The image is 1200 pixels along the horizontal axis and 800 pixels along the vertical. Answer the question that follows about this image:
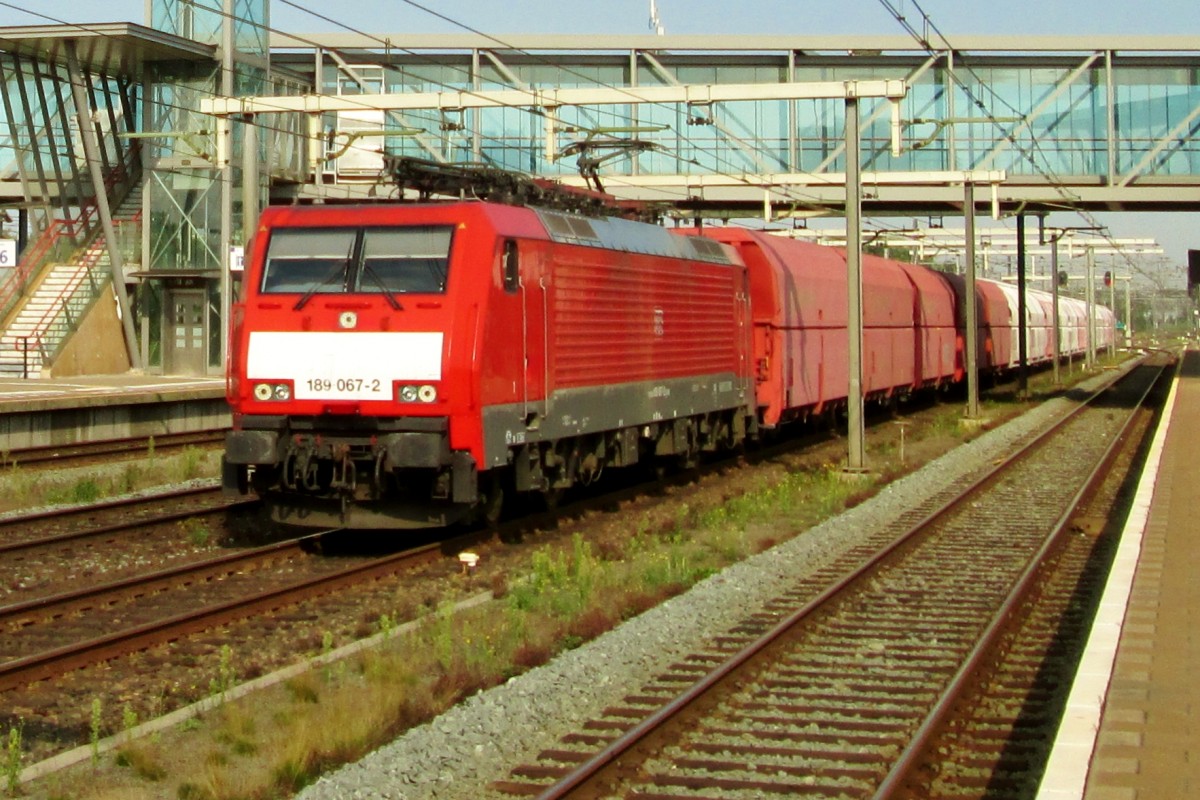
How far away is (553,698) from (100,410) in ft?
59.1

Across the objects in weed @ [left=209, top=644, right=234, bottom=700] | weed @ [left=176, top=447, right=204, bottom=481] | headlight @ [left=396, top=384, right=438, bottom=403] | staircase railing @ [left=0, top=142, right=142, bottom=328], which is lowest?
weed @ [left=209, top=644, right=234, bottom=700]

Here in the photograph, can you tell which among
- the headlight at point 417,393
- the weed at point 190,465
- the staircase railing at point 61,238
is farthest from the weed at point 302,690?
the staircase railing at point 61,238

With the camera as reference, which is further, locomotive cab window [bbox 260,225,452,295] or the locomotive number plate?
locomotive cab window [bbox 260,225,452,295]

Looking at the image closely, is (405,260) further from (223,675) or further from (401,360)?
(223,675)

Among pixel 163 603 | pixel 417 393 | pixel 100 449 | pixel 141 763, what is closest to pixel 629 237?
pixel 417 393

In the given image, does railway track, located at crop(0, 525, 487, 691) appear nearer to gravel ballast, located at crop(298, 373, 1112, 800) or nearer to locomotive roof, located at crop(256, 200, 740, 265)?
gravel ballast, located at crop(298, 373, 1112, 800)

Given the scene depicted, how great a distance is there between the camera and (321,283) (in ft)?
42.8

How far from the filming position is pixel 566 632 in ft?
32.8

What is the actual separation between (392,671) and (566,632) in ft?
4.87

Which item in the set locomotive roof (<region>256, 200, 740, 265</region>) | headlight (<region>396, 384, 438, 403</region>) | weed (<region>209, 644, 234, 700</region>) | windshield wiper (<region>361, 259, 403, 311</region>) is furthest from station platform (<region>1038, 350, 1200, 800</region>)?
windshield wiper (<region>361, 259, 403, 311</region>)

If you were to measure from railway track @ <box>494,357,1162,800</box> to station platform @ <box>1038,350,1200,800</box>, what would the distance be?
Result: 1.85ft

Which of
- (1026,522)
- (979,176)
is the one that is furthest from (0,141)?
(1026,522)

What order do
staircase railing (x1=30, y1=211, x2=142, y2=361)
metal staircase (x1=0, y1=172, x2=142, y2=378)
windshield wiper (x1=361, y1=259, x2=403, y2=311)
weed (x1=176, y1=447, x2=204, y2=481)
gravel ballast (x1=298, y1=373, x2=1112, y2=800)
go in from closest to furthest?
gravel ballast (x1=298, y1=373, x2=1112, y2=800), windshield wiper (x1=361, y1=259, x2=403, y2=311), weed (x1=176, y1=447, x2=204, y2=481), metal staircase (x1=0, y1=172, x2=142, y2=378), staircase railing (x1=30, y1=211, x2=142, y2=361)

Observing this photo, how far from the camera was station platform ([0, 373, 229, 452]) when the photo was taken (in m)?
22.7
